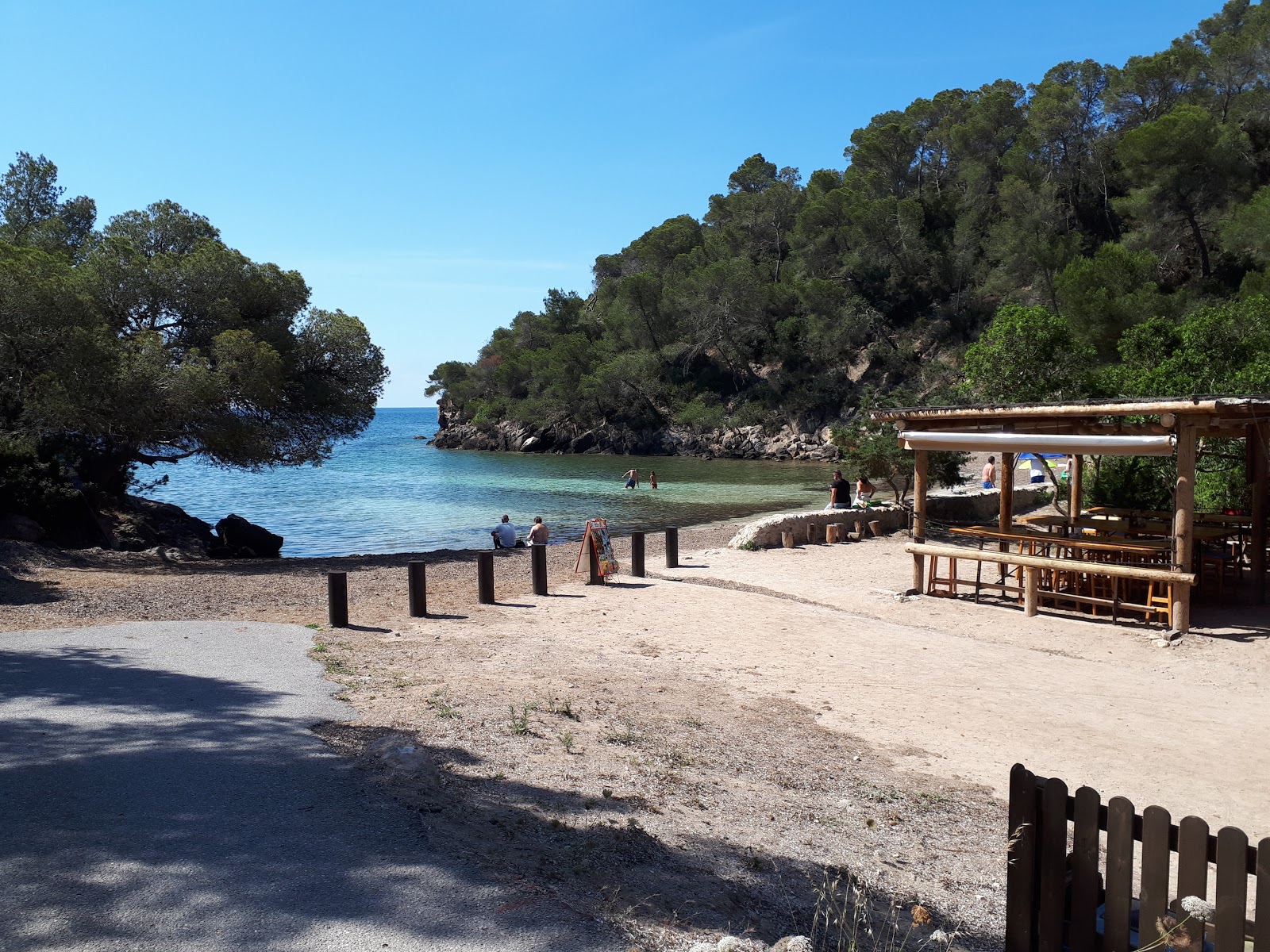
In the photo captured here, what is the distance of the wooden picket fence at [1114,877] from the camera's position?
117 inches

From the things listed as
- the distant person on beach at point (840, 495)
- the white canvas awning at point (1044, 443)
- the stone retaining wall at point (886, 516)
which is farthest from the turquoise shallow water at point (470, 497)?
the white canvas awning at point (1044, 443)

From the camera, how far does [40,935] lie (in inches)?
126

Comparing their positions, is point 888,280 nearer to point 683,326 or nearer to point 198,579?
point 683,326

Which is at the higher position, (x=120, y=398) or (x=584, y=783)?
(x=120, y=398)

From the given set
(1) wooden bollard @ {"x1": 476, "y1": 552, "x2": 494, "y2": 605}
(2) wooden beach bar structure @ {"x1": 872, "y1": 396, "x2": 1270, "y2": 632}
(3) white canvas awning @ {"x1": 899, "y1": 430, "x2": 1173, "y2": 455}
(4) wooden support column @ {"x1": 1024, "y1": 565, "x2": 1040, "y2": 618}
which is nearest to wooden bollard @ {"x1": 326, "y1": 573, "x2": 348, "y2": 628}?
(1) wooden bollard @ {"x1": 476, "y1": 552, "x2": 494, "y2": 605}

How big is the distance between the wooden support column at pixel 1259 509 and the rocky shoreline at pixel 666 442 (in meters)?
41.3

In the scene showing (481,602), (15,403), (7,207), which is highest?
(7,207)

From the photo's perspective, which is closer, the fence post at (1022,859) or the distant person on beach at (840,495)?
the fence post at (1022,859)

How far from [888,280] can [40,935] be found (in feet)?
212

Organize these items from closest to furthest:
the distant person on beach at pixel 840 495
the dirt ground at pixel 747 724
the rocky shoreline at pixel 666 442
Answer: the dirt ground at pixel 747 724, the distant person on beach at pixel 840 495, the rocky shoreline at pixel 666 442

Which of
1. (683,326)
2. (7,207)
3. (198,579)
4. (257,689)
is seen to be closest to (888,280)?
(683,326)

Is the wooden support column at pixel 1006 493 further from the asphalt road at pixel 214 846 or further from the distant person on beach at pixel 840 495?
the asphalt road at pixel 214 846

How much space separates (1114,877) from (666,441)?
6256 centimetres

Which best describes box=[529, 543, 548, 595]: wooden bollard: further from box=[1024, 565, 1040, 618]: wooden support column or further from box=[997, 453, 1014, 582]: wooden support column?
box=[997, 453, 1014, 582]: wooden support column
